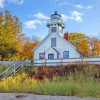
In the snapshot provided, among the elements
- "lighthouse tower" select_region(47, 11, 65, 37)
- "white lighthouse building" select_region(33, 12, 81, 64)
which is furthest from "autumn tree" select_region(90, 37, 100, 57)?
"white lighthouse building" select_region(33, 12, 81, 64)

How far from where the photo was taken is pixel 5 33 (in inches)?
1699

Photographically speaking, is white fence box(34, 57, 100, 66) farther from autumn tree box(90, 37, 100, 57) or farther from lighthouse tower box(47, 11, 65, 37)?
autumn tree box(90, 37, 100, 57)

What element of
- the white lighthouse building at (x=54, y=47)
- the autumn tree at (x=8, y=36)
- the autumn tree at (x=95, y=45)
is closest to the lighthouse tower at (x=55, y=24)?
the white lighthouse building at (x=54, y=47)

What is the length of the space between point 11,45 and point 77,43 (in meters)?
20.3

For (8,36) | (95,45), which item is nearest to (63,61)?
(8,36)

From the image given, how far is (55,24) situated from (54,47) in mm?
4028

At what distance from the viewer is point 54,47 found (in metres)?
41.0

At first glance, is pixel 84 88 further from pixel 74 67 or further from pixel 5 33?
pixel 5 33

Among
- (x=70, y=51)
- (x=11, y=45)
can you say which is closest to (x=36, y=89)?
(x=70, y=51)

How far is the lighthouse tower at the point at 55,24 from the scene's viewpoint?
4250cm

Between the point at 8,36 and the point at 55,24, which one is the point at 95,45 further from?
the point at 8,36

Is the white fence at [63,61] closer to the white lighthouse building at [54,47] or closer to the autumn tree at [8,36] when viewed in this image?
the white lighthouse building at [54,47]

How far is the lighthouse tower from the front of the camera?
139 ft

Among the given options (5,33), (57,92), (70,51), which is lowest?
(57,92)
